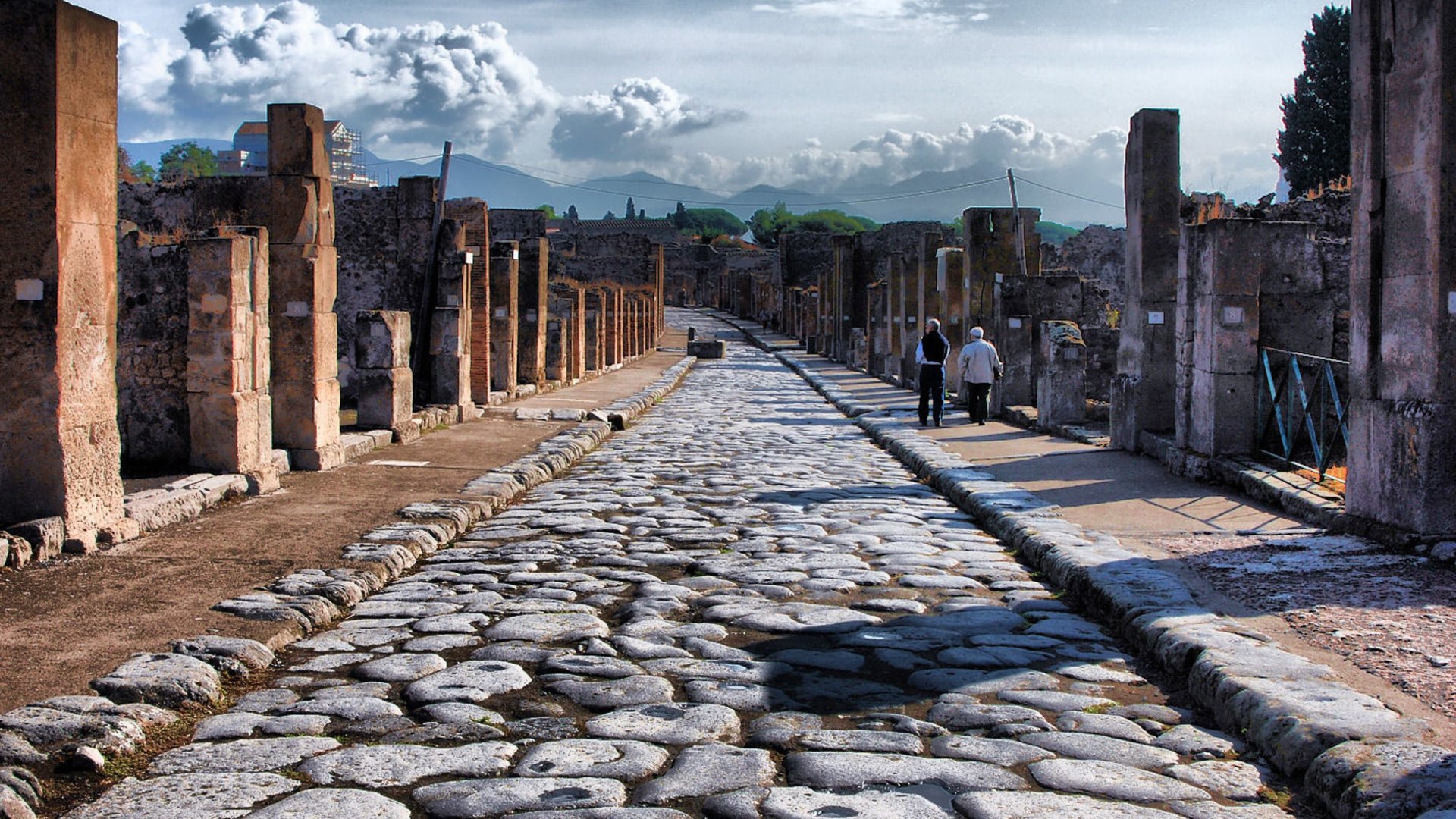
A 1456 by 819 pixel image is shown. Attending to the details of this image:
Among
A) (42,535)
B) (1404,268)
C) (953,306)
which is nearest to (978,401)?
(953,306)

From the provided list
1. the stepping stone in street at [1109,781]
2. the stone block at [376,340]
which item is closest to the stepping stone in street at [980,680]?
the stepping stone in street at [1109,781]

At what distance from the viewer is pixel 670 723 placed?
4.51 m

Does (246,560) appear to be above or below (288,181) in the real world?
below

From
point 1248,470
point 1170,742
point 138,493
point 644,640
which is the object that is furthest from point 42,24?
point 1248,470

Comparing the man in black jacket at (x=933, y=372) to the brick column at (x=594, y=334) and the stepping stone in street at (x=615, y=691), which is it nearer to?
the stepping stone in street at (x=615, y=691)

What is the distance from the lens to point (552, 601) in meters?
6.54

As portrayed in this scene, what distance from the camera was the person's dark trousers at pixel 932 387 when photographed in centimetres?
1728

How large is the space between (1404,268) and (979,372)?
10145 millimetres

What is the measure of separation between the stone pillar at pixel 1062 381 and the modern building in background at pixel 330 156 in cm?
865

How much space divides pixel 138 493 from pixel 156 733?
4526 millimetres

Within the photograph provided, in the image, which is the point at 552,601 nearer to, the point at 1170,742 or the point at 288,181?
the point at 1170,742

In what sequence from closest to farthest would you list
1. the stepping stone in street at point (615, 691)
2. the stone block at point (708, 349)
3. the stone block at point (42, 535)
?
the stepping stone in street at point (615, 691), the stone block at point (42, 535), the stone block at point (708, 349)

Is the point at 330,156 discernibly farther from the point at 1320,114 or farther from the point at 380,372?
the point at 1320,114

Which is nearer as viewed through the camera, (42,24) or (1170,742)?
(1170,742)
